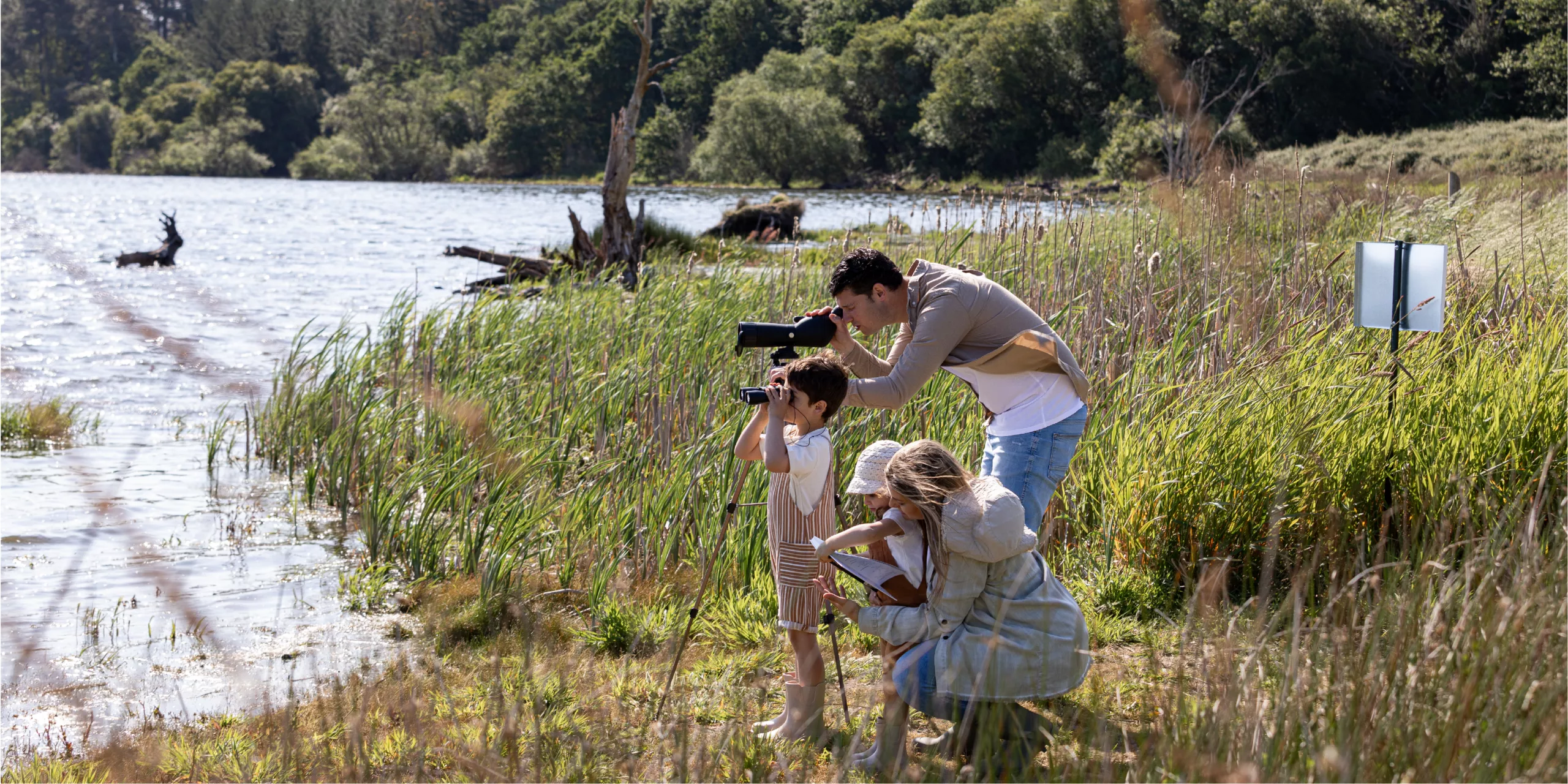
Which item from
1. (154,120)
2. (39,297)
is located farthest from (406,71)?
(39,297)

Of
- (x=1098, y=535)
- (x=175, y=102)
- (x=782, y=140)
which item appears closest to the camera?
(x=1098, y=535)

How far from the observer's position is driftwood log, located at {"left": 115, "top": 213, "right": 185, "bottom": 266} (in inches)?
938

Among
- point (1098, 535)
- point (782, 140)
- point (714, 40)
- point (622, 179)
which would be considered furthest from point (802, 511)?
point (714, 40)

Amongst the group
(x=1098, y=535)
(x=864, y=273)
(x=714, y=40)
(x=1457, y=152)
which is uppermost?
(x=714, y=40)

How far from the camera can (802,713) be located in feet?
11.3

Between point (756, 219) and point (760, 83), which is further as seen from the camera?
point (760, 83)

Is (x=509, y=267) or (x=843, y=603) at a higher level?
(x=509, y=267)

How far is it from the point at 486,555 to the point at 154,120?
349ft

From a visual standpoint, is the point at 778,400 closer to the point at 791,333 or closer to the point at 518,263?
the point at 791,333

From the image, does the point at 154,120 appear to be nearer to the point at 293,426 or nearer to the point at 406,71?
the point at 406,71

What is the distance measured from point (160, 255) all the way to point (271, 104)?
3344 inches

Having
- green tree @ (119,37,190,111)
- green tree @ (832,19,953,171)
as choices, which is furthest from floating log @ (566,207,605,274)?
green tree @ (119,37,190,111)

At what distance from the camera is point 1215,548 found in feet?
14.9

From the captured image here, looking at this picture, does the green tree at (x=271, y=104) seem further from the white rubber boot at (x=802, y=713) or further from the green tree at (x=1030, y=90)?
the white rubber boot at (x=802, y=713)
